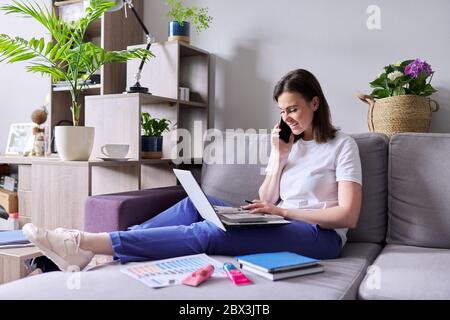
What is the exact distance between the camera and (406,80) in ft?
6.19

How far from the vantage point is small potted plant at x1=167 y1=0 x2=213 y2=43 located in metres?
2.45

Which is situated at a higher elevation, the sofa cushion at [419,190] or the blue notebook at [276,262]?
the sofa cushion at [419,190]

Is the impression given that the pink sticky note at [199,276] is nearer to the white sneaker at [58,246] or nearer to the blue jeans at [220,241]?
the blue jeans at [220,241]

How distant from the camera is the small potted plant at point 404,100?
1.86m

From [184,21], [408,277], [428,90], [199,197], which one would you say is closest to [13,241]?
[199,197]

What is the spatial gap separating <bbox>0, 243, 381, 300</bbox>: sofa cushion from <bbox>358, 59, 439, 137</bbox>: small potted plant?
2.96ft

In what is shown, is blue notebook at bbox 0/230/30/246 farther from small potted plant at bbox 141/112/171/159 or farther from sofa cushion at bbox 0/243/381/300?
small potted plant at bbox 141/112/171/159

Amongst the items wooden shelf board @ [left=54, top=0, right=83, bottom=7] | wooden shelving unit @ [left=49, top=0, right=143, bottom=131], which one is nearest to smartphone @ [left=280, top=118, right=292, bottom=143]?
wooden shelving unit @ [left=49, top=0, right=143, bottom=131]

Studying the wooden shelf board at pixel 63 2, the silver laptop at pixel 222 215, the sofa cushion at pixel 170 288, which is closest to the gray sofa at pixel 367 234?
the sofa cushion at pixel 170 288

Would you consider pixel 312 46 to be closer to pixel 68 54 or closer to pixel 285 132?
pixel 285 132

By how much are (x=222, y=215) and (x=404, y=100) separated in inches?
39.2

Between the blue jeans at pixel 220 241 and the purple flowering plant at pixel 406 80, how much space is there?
0.82 m
